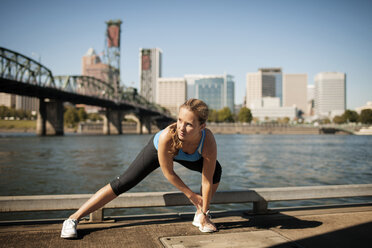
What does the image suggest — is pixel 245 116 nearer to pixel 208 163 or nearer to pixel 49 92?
pixel 49 92

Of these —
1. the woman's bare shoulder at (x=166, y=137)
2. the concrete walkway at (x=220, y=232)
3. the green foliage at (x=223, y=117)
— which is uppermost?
the green foliage at (x=223, y=117)

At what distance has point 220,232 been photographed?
125 inches

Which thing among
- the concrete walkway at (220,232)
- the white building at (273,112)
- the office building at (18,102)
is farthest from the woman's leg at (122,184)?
the white building at (273,112)

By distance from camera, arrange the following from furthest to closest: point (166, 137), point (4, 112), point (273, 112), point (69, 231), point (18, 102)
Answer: point (273, 112) → point (18, 102) → point (4, 112) → point (69, 231) → point (166, 137)

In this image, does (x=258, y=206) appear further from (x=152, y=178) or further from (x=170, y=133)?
(x=152, y=178)

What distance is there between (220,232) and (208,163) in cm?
77

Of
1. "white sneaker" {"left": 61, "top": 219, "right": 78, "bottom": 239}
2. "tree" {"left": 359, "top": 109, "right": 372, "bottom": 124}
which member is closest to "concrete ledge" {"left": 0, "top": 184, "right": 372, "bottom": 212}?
"white sneaker" {"left": 61, "top": 219, "right": 78, "bottom": 239}

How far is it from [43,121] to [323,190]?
67.4m

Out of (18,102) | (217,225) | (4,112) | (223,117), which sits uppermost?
(18,102)

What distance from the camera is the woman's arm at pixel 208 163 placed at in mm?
2930

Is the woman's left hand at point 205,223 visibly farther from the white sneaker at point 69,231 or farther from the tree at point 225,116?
the tree at point 225,116

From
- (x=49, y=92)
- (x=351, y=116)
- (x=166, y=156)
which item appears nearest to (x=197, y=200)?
(x=166, y=156)

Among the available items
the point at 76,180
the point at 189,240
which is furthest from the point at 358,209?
the point at 76,180

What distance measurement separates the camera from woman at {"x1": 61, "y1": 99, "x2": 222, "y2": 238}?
8.86 ft
